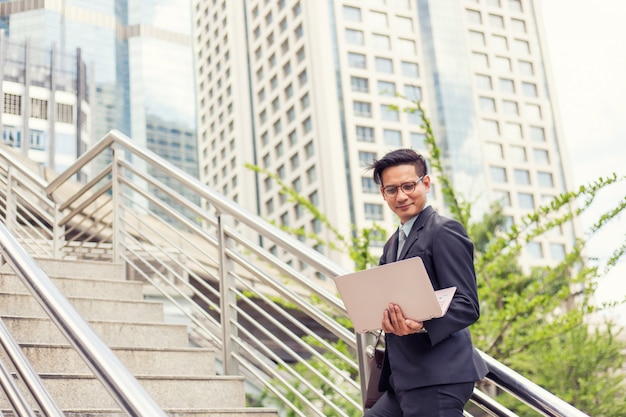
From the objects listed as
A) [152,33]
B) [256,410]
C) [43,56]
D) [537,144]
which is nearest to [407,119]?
[537,144]

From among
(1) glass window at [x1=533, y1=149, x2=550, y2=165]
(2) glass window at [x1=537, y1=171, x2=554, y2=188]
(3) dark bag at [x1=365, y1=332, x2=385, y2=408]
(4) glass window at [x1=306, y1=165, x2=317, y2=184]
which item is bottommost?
(3) dark bag at [x1=365, y1=332, x2=385, y2=408]

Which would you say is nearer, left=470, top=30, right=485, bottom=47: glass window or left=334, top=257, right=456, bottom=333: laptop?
left=334, top=257, right=456, bottom=333: laptop

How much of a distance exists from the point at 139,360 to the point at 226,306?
527mm

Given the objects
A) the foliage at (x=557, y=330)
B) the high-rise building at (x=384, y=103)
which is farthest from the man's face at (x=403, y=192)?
the high-rise building at (x=384, y=103)

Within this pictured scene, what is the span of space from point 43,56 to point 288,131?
1776 centimetres

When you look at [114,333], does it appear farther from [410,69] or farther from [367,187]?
[410,69]

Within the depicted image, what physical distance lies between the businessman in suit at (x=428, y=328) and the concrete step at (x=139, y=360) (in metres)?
1.79

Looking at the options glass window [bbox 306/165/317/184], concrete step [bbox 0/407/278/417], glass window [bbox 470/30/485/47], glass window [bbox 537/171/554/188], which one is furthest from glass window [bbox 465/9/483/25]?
concrete step [bbox 0/407/278/417]

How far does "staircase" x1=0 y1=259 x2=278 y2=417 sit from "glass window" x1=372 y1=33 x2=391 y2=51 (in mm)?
47794

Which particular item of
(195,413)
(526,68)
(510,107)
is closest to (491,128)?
(510,107)

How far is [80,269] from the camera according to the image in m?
4.94

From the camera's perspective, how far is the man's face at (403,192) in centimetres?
224

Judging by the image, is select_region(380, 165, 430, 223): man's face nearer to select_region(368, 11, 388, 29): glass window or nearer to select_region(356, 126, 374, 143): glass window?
select_region(356, 126, 374, 143): glass window

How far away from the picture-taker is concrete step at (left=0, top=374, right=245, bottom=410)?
328 centimetres
